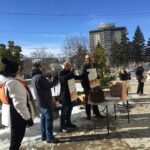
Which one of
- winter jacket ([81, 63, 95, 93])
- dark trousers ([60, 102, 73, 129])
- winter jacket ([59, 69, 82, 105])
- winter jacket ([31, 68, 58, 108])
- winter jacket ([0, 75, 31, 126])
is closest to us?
winter jacket ([0, 75, 31, 126])

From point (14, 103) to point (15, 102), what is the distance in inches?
1.1

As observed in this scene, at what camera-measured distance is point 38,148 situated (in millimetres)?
7078

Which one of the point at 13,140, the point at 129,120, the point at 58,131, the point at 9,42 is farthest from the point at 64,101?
the point at 9,42

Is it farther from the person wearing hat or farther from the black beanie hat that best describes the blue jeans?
the black beanie hat

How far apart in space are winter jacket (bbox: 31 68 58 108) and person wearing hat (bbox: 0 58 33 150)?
1.75 m

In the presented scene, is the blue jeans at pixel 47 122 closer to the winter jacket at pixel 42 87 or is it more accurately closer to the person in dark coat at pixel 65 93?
the winter jacket at pixel 42 87

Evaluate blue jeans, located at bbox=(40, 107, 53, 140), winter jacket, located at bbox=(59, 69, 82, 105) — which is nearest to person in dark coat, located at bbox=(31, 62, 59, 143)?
blue jeans, located at bbox=(40, 107, 53, 140)

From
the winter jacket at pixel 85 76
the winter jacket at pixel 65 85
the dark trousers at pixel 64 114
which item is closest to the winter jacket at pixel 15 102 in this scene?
the winter jacket at pixel 65 85

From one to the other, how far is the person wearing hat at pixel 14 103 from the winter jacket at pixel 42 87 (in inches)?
69.0

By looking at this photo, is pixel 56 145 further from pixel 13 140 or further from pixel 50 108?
pixel 13 140

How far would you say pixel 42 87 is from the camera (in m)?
7.37

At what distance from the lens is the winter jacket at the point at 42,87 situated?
7.32m

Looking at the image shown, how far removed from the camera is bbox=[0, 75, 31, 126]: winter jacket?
17.3ft

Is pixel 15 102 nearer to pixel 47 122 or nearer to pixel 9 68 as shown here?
pixel 9 68
